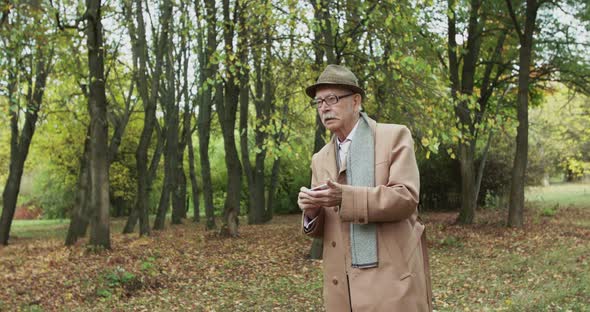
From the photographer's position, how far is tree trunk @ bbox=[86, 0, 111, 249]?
1253 centimetres

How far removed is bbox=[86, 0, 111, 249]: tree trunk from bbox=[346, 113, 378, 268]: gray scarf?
1082 centimetres

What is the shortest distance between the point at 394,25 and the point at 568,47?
8.07m

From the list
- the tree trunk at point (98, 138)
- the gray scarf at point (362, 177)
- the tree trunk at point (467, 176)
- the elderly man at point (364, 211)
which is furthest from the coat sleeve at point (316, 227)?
the tree trunk at point (467, 176)

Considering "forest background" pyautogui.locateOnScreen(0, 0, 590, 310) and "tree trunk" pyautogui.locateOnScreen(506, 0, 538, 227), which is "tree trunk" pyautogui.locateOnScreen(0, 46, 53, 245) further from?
"tree trunk" pyautogui.locateOnScreen(506, 0, 538, 227)

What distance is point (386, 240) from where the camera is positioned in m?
2.76

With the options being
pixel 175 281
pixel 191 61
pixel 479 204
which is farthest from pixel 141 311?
pixel 479 204

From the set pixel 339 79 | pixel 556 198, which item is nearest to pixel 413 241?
pixel 339 79

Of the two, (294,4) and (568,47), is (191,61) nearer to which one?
(294,4)

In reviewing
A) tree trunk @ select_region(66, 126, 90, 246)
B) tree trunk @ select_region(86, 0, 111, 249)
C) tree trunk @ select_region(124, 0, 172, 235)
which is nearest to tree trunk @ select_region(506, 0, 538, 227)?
tree trunk @ select_region(124, 0, 172, 235)

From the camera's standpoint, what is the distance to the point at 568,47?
1577 cm

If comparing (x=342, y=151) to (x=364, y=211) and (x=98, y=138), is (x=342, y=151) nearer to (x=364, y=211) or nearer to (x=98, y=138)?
(x=364, y=211)

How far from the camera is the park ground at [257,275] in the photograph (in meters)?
7.75

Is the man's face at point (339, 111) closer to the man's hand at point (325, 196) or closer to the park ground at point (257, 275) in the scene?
the man's hand at point (325, 196)

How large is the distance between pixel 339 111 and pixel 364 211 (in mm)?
644
